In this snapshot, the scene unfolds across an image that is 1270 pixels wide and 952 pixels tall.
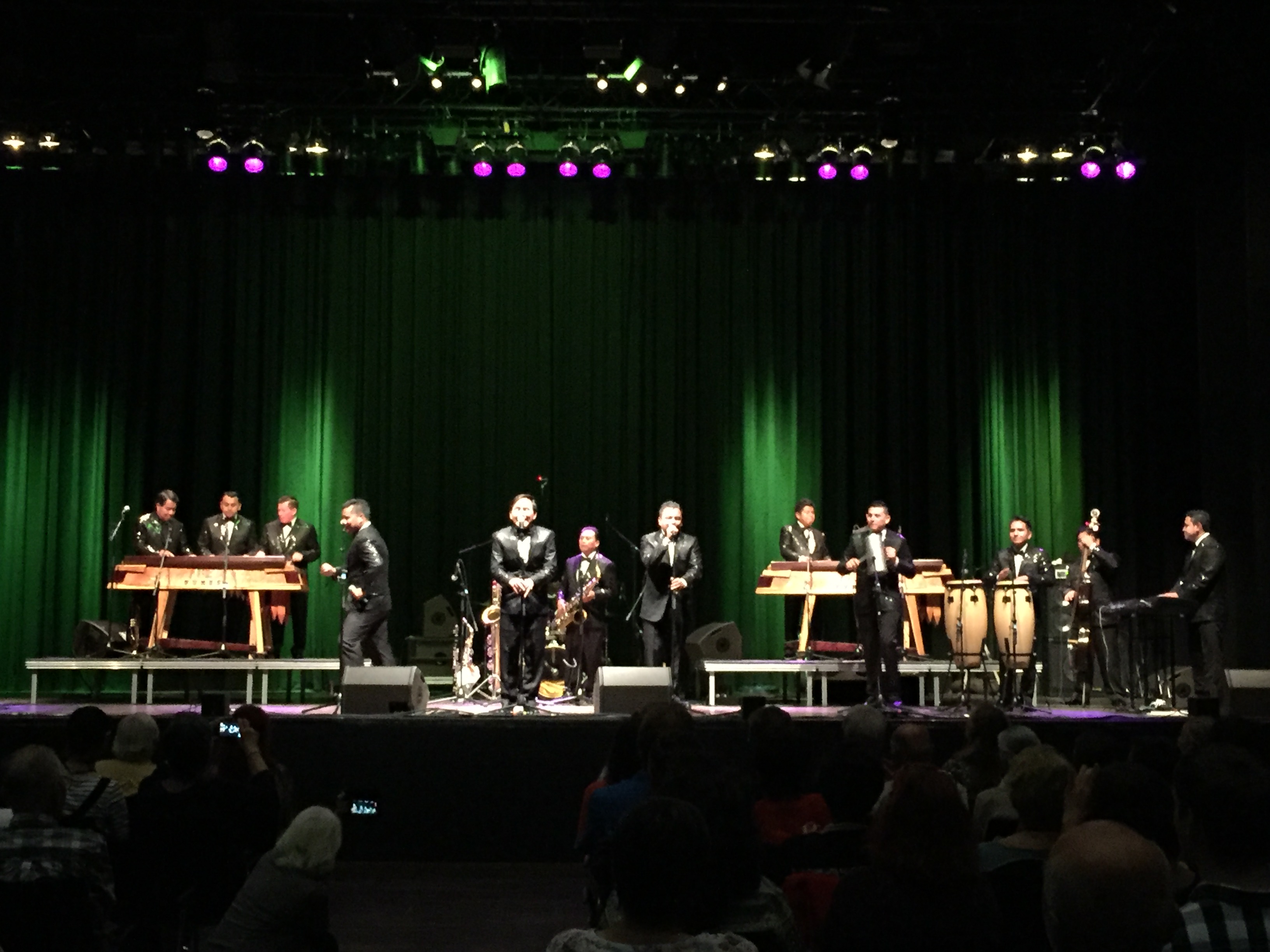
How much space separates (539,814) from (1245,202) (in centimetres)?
834

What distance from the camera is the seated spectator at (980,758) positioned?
5.02 metres

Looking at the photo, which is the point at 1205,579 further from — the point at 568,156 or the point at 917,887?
the point at 917,887

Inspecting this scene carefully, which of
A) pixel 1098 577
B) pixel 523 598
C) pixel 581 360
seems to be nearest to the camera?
pixel 523 598

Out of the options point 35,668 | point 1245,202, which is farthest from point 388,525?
point 1245,202

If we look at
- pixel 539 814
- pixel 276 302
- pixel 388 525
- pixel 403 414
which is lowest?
pixel 539 814

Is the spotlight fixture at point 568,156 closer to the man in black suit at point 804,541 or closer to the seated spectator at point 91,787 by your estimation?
the man in black suit at point 804,541

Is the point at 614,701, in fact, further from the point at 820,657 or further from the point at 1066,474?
the point at 1066,474

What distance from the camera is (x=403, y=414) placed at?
50.8ft

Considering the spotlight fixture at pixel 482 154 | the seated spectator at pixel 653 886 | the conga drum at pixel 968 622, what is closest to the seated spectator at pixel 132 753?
the seated spectator at pixel 653 886

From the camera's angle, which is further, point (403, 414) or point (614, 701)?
point (403, 414)

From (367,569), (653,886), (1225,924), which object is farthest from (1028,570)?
(653,886)

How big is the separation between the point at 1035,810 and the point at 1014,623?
7778 millimetres

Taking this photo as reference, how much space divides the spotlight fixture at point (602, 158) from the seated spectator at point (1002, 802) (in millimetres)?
9296

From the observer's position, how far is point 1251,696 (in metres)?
10.3
